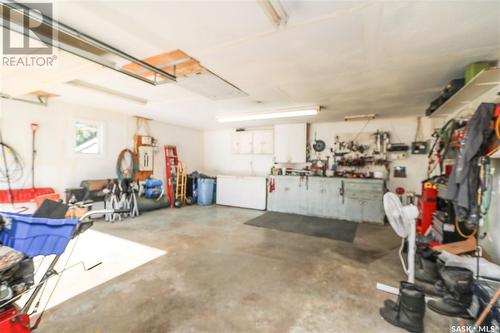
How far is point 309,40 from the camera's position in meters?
1.99

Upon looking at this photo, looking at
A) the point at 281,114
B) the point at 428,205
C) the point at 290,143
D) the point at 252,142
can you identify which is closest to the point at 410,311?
the point at 428,205

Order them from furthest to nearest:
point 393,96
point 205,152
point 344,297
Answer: point 205,152, point 393,96, point 344,297

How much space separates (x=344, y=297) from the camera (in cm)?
217

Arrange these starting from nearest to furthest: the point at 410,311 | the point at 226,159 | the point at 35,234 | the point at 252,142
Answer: the point at 35,234, the point at 410,311, the point at 252,142, the point at 226,159

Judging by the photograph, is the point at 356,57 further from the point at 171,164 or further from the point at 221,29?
the point at 171,164

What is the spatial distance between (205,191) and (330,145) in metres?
4.08

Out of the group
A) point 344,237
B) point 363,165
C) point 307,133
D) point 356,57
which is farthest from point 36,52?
point 363,165

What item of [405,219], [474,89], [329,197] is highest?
[474,89]

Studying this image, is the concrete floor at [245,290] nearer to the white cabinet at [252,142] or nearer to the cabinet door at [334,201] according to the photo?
the cabinet door at [334,201]

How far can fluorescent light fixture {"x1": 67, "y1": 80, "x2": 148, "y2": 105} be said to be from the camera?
10.8ft

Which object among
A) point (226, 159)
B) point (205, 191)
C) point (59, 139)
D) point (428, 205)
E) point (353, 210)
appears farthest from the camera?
point (226, 159)

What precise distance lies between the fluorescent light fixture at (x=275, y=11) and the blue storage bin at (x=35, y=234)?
1995 mm

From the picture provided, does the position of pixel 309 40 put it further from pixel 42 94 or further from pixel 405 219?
pixel 42 94

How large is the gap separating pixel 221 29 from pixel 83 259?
3460mm
